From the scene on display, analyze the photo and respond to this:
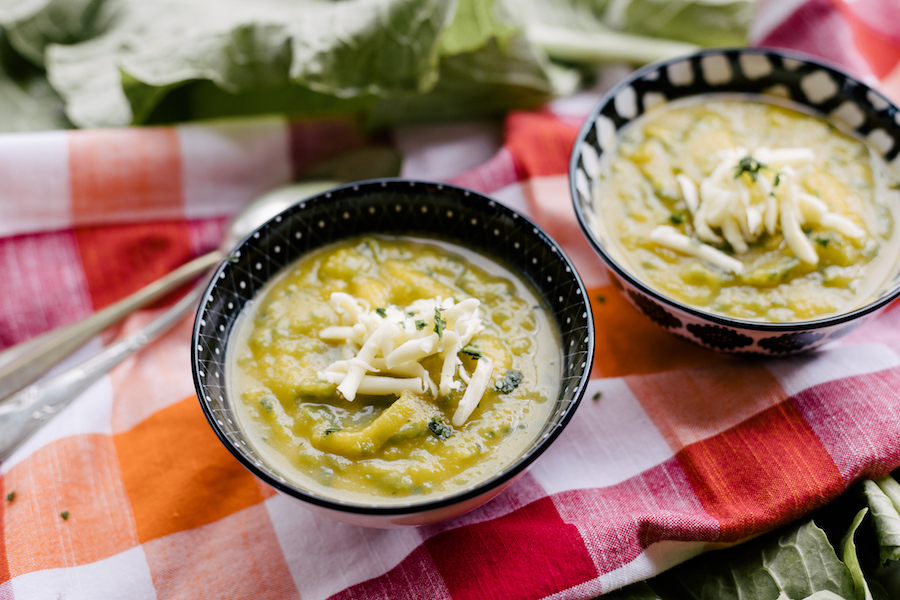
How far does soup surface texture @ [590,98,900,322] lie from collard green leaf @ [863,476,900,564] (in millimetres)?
605

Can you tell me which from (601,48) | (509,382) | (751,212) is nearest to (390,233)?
(509,382)

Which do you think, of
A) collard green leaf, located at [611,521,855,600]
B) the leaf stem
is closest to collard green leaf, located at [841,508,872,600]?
collard green leaf, located at [611,521,855,600]

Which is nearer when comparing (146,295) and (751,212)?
(751,212)

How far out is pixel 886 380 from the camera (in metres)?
2.69

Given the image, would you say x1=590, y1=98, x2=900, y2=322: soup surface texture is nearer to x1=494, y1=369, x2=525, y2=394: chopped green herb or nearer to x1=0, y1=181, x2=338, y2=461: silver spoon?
x1=494, y1=369, x2=525, y2=394: chopped green herb

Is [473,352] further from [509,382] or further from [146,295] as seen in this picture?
[146,295]

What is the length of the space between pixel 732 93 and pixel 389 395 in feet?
7.06

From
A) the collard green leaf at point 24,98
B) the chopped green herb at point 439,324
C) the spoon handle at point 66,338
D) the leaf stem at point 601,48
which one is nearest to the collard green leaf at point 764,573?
the chopped green herb at point 439,324

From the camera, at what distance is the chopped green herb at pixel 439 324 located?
7.47 feet

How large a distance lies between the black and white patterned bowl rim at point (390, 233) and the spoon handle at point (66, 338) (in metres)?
0.74

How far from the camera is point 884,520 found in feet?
7.93

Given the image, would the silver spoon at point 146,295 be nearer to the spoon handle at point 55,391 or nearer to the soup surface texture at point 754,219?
the spoon handle at point 55,391

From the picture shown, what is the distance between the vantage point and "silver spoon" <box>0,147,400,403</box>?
9.75 feet

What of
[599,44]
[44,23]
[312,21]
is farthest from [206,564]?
[599,44]
